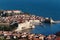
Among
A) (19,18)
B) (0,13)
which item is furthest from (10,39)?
(0,13)

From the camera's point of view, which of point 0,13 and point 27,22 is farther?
point 0,13

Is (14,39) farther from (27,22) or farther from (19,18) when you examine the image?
(19,18)

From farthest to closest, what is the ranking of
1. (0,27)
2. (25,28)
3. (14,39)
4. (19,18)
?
(19,18), (25,28), (0,27), (14,39)

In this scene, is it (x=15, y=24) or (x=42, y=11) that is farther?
(x=42, y=11)

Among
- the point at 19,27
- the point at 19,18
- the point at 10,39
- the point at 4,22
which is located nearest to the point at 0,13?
the point at 19,18

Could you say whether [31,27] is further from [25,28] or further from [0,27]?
[0,27]

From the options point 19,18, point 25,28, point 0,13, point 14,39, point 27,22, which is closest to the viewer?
point 14,39

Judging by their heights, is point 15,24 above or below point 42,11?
below

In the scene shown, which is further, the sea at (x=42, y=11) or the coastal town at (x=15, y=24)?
the sea at (x=42, y=11)

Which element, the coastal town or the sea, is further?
the sea

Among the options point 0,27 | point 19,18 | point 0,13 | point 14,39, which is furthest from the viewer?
point 0,13
